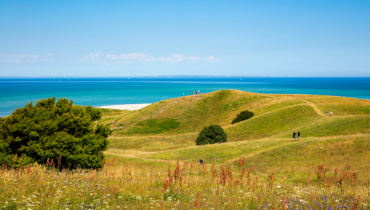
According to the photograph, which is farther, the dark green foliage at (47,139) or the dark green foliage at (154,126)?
the dark green foliage at (154,126)

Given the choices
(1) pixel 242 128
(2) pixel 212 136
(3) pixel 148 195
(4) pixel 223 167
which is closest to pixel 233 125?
(1) pixel 242 128

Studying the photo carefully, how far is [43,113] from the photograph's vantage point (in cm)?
2300

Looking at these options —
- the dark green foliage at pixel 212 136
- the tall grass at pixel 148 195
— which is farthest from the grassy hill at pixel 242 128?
the tall grass at pixel 148 195

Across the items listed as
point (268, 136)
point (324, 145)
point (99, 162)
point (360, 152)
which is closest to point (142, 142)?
point (268, 136)

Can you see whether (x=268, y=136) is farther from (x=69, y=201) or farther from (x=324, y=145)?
(x=69, y=201)

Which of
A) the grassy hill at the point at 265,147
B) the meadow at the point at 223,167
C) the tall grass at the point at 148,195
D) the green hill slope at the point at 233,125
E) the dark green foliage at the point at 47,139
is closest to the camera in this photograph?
the tall grass at the point at 148,195

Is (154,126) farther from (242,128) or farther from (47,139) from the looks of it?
(47,139)

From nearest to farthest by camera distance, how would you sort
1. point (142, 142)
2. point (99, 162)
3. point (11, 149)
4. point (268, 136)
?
1. point (11, 149)
2. point (99, 162)
3. point (268, 136)
4. point (142, 142)

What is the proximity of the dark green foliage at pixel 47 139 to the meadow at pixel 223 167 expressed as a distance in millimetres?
4124

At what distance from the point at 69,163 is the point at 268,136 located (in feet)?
113

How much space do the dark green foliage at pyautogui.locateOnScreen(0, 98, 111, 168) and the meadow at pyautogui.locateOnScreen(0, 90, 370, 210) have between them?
13.5ft

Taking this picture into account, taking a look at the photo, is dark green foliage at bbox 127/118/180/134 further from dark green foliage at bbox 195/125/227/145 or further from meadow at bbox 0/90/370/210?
dark green foliage at bbox 195/125/227/145

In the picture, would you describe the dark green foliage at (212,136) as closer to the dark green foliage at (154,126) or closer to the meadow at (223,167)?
the meadow at (223,167)

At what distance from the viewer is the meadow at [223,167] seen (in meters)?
7.44
